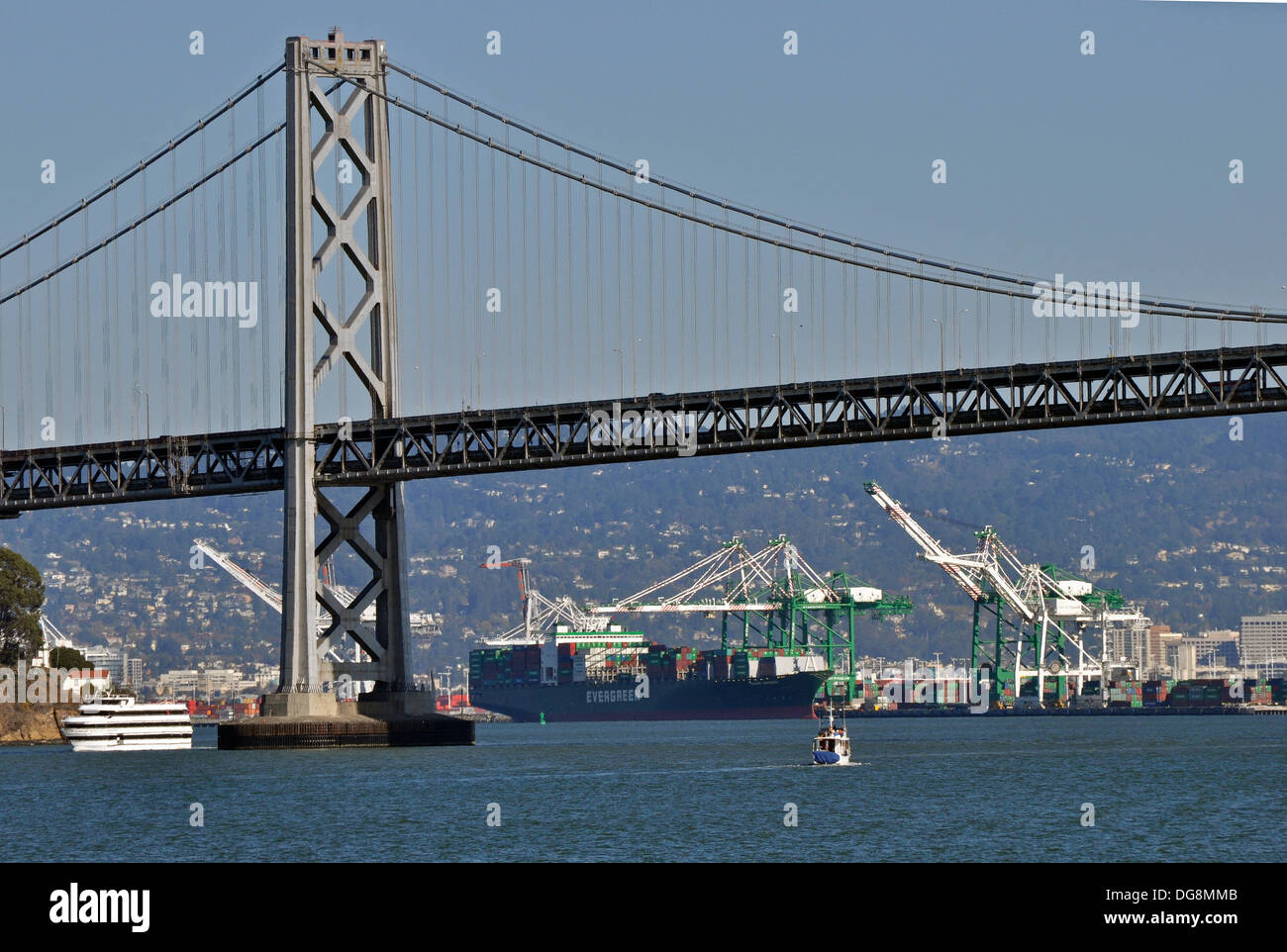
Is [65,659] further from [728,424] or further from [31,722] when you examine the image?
[728,424]

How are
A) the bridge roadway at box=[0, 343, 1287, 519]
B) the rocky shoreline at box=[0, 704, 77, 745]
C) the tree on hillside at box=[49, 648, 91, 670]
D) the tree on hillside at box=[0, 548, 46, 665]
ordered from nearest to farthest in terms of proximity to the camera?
the bridge roadway at box=[0, 343, 1287, 519] < the rocky shoreline at box=[0, 704, 77, 745] < the tree on hillside at box=[0, 548, 46, 665] < the tree on hillside at box=[49, 648, 91, 670]

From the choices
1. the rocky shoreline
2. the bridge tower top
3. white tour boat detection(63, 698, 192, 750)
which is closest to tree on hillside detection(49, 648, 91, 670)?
the rocky shoreline

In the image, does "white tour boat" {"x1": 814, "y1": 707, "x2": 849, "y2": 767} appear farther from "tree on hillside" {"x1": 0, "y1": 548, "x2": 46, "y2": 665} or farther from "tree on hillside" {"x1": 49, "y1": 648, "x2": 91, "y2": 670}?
"tree on hillside" {"x1": 49, "y1": 648, "x2": 91, "y2": 670}

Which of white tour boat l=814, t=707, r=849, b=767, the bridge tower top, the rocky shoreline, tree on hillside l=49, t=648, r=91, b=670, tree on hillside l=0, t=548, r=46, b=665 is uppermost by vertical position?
the bridge tower top

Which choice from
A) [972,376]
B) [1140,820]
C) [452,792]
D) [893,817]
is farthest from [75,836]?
[972,376]

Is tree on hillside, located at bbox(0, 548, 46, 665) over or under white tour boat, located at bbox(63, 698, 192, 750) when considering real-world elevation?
over

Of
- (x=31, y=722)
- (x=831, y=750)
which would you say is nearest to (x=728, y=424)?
(x=831, y=750)

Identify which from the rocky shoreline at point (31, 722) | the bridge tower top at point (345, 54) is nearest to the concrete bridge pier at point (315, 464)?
the bridge tower top at point (345, 54)

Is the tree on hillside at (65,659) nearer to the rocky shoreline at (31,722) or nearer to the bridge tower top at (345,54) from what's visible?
the rocky shoreline at (31,722)
